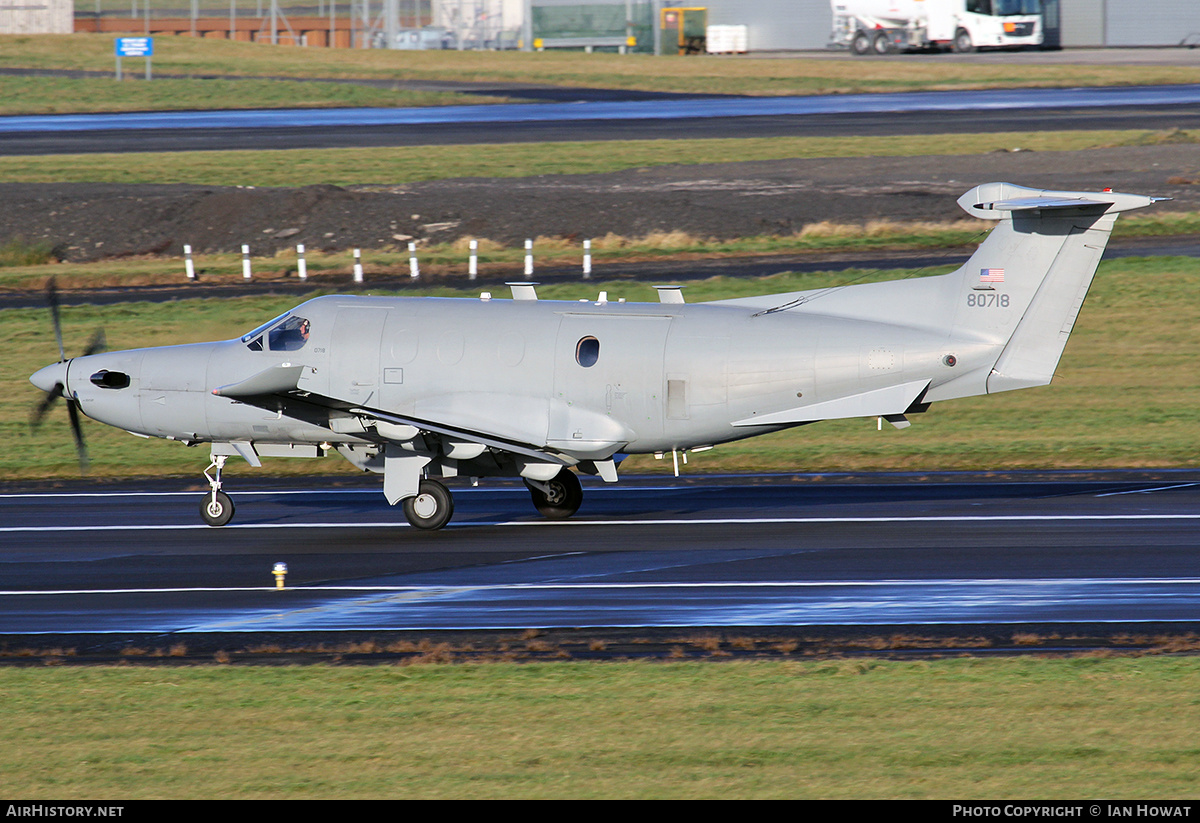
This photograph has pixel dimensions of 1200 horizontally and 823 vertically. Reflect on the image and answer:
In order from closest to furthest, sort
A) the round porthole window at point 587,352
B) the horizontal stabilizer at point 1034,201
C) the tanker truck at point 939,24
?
1. the horizontal stabilizer at point 1034,201
2. the round porthole window at point 587,352
3. the tanker truck at point 939,24

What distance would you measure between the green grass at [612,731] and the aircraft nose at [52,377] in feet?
28.8

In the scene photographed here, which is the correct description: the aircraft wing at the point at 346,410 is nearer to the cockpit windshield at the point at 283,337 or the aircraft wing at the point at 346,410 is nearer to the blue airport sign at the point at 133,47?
the cockpit windshield at the point at 283,337

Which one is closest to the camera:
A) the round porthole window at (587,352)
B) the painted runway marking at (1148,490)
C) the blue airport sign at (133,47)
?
the round porthole window at (587,352)

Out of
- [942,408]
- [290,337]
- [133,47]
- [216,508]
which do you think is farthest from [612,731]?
[133,47]

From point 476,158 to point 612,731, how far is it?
160 feet

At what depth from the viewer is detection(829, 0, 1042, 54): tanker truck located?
3730 inches

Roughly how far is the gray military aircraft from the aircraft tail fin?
3 cm

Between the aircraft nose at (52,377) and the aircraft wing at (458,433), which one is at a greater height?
the aircraft nose at (52,377)

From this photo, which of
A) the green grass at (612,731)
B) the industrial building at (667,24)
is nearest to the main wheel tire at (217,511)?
the green grass at (612,731)

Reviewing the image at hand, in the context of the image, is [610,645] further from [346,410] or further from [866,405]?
[346,410]

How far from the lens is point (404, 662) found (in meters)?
13.9

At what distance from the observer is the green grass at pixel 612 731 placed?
10.3m

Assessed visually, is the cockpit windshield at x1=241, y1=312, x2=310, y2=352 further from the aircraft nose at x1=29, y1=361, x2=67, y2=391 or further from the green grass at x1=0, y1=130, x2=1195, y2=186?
the green grass at x1=0, y1=130, x2=1195, y2=186

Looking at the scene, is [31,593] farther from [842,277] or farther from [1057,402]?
[842,277]
